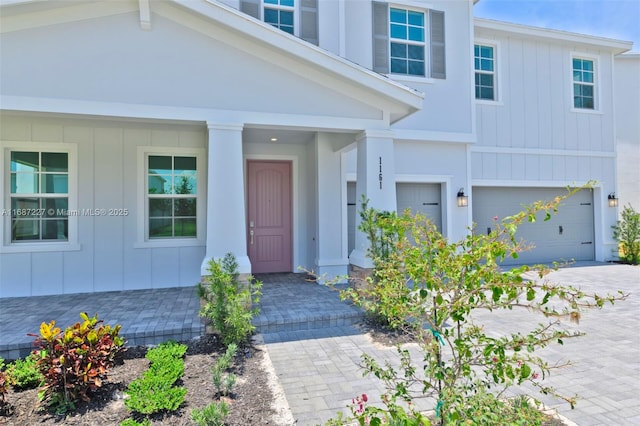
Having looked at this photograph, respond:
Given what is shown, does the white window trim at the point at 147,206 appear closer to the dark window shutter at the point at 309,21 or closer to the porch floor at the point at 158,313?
the porch floor at the point at 158,313

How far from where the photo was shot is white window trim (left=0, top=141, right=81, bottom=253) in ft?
19.1

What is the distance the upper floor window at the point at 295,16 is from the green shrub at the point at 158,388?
6.32 m

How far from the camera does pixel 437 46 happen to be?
7.96 metres

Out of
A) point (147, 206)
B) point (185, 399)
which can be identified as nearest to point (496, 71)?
point (147, 206)

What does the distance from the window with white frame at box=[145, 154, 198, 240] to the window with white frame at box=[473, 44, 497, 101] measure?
719cm

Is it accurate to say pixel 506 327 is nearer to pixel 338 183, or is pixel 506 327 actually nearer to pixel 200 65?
pixel 338 183

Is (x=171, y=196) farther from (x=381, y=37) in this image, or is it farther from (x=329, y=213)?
(x=381, y=37)

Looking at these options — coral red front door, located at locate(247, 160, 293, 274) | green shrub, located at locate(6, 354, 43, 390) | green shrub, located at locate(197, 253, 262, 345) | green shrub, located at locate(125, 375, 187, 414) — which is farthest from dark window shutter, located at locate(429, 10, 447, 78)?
green shrub, located at locate(6, 354, 43, 390)

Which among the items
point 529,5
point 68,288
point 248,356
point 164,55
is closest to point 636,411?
point 248,356

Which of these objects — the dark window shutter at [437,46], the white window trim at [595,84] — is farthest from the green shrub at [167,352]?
the white window trim at [595,84]

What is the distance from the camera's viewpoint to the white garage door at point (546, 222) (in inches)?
364

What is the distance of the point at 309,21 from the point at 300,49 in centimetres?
283

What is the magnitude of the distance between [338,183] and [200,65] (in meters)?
3.39

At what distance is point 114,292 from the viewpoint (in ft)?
20.2
